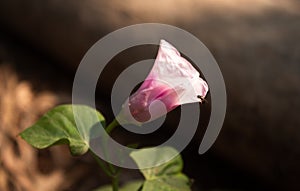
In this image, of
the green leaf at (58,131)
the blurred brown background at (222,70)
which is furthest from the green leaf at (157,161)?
the blurred brown background at (222,70)

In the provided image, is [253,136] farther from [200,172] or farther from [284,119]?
[200,172]

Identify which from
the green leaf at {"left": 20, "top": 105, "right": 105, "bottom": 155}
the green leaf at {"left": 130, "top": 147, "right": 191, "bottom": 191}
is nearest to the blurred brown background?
the green leaf at {"left": 130, "top": 147, "right": 191, "bottom": 191}

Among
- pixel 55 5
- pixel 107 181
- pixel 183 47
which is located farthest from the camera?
pixel 55 5

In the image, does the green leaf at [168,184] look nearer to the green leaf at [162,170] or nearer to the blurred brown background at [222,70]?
the green leaf at [162,170]

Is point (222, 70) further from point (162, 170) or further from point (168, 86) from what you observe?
point (168, 86)

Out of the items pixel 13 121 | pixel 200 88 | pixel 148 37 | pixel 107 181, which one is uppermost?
pixel 200 88

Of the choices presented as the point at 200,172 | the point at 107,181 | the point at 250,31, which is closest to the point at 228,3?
the point at 250,31

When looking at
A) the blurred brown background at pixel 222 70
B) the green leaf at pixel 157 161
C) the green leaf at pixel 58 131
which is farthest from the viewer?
the blurred brown background at pixel 222 70
